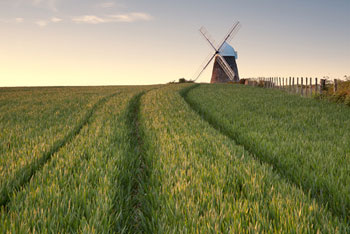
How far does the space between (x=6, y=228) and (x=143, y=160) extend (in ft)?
10.8

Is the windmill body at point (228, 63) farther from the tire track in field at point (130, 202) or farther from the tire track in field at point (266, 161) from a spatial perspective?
the tire track in field at point (130, 202)

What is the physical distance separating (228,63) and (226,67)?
3.81ft

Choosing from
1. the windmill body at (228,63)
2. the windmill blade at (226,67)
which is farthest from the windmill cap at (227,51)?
the windmill blade at (226,67)

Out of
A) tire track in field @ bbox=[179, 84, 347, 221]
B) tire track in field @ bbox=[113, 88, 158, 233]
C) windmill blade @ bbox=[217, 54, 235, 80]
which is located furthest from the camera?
windmill blade @ bbox=[217, 54, 235, 80]

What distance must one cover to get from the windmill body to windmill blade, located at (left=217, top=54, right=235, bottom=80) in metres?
0.56

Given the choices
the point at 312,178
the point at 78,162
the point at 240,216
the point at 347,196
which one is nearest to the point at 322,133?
the point at 312,178

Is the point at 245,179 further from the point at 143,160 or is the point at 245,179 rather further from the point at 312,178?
the point at 143,160

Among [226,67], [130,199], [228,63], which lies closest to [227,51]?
[228,63]

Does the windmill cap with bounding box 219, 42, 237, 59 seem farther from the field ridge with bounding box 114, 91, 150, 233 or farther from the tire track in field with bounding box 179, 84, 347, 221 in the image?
the field ridge with bounding box 114, 91, 150, 233

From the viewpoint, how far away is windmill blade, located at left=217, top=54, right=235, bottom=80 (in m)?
49.6

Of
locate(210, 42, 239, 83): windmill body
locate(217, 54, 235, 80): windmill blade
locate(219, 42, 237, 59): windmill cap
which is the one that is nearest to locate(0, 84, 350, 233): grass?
locate(217, 54, 235, 80): windmill blade

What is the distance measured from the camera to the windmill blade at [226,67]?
163 ft

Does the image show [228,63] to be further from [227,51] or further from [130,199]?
[130,199]

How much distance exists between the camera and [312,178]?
3.98m
